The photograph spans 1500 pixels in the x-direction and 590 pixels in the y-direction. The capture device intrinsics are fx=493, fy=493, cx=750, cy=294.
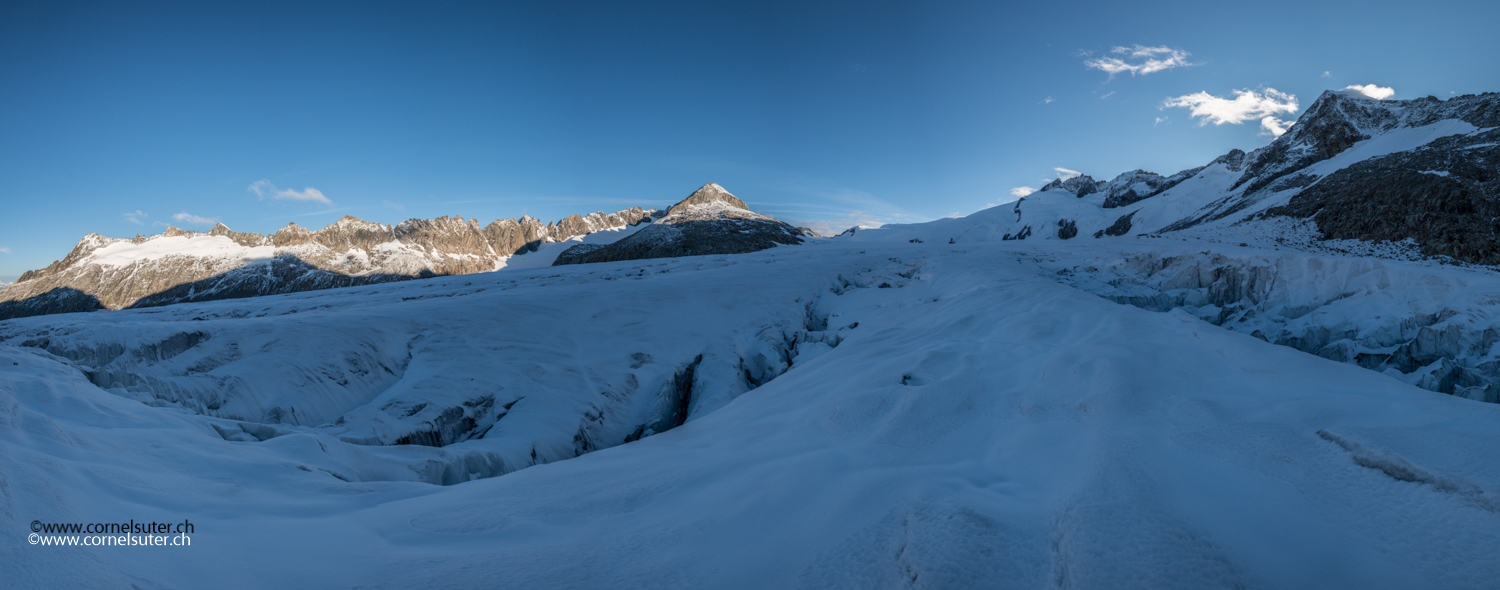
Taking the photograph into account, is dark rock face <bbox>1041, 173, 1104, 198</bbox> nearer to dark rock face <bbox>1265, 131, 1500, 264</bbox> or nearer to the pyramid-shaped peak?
dark rock face <bbox>1265, 131, 1500, 264</bbox>

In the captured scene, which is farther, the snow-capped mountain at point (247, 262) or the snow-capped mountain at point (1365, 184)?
the snow-capped mountain at point (247, 262)

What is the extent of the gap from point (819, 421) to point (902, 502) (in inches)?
79.5

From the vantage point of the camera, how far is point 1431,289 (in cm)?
717

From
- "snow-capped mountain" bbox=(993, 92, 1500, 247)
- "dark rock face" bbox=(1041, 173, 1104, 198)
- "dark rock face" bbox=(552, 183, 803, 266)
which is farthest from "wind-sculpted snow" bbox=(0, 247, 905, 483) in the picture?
"dark rock face" bbox=(1041, 173, 1104, 198)

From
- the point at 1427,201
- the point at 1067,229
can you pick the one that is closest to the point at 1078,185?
the point at 1067,229

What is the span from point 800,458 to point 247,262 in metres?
163

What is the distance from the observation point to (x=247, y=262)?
379 feet

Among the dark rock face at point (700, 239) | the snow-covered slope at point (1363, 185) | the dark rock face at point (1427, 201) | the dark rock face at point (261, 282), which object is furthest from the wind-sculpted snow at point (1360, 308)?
the dark rock face at point (261, 282)

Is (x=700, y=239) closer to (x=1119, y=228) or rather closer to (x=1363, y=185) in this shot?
(x=1119, y=228)

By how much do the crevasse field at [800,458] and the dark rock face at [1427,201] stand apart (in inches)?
456

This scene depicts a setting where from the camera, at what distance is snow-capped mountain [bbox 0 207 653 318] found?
10919 centimetres

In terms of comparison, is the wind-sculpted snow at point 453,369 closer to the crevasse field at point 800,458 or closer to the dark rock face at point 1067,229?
the crevasse field at point 800,458

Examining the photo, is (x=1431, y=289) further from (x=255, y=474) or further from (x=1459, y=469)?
(x=255, y=474)

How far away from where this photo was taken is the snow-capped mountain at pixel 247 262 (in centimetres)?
10919
